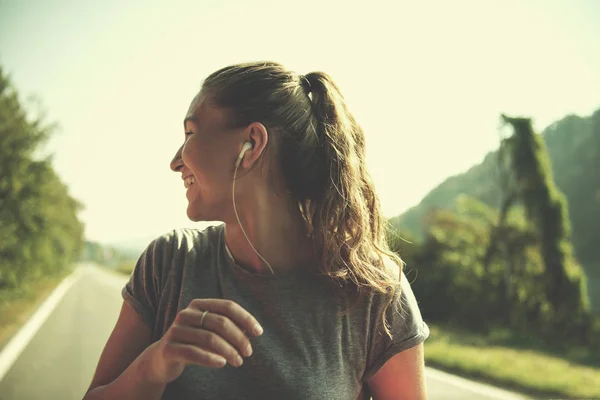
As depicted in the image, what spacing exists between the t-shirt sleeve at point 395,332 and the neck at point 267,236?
0.24m

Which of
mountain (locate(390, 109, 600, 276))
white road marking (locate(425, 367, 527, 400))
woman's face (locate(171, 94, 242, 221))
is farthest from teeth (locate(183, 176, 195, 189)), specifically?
mountain (locate(390, 109, 600, 276))

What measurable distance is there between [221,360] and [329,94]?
81 cm

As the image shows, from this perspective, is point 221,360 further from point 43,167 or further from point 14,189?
point 43,167

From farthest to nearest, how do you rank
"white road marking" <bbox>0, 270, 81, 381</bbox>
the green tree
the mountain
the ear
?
the mountain → the green tree → "white road marking" <bbox>0, 270, 81, 381</bbox> → the ear

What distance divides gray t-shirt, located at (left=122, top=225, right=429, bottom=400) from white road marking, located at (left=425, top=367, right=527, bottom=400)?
4.84 meters

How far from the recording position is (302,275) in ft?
4.32

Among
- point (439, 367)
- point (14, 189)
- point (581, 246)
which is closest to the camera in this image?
point (439, 367)

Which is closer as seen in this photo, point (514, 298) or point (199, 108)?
point (199, 108)

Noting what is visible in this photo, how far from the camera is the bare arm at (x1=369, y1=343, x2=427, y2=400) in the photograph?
1229 millimetres

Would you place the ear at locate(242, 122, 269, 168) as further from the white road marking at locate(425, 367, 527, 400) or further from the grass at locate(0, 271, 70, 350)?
the grass at locate(0, 271, 70, 350)

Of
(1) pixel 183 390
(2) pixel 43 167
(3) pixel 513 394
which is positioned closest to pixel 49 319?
(2) pixel 43 167

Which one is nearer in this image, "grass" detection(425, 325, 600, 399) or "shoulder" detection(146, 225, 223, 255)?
"shoulder" detection(146, 225, 223, 255)

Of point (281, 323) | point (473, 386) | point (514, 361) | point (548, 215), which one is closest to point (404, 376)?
point (281, 323)

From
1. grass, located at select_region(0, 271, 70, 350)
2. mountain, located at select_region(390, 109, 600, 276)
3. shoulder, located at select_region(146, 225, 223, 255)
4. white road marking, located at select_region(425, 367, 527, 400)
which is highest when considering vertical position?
shoulder, located at select_region(146, 225, 223, 255)
